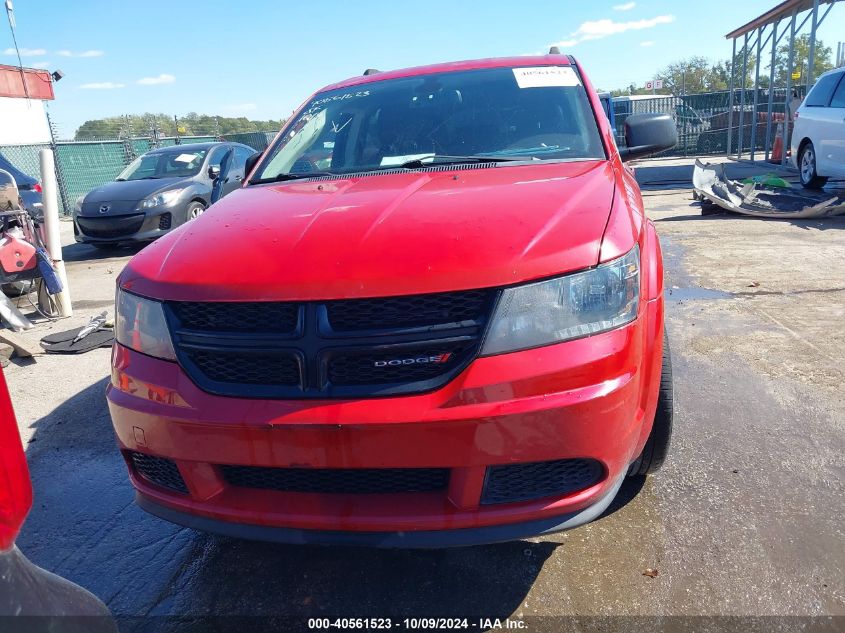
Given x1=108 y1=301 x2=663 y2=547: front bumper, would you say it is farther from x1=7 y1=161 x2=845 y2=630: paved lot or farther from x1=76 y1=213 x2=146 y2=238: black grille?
x1=76 y1=213 x2=146 y2=238: black grille

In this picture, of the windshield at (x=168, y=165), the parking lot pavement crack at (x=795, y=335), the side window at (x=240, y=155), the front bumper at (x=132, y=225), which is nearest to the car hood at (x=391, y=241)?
the parking lot pavement crack at (x=795, y=335)

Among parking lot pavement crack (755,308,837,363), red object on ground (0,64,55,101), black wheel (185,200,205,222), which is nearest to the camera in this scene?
parking lot pavement crack (755,308,837,363)

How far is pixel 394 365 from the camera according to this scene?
1731 millimetres

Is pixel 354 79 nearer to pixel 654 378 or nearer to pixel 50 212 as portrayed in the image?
pixel 654 378

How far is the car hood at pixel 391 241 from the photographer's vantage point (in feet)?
5.70

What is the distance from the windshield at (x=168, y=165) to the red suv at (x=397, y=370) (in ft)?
27.7

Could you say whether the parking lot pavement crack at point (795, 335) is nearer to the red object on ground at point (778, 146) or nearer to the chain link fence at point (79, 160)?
the red object on ground at point (778, 146)

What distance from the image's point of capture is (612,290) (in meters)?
1.80

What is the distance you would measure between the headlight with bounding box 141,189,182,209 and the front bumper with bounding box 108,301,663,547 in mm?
7703

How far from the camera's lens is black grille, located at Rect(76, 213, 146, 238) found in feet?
29.1

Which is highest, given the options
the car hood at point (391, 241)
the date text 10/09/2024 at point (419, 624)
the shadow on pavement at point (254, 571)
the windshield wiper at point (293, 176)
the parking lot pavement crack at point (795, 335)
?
the windshield wiper at point (293, 176)

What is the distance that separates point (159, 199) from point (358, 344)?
26.9ft

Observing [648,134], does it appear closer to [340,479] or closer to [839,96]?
[340,479]

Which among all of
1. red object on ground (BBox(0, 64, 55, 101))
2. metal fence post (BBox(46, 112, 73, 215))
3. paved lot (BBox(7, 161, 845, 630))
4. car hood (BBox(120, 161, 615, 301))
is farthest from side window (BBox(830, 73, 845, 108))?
red object on ground (BBox(0, 64, 55, 101))
